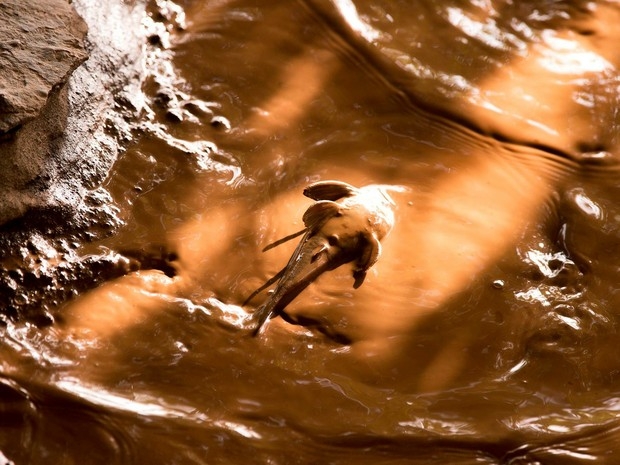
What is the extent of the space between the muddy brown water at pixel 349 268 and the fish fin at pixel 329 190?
0.08 meters

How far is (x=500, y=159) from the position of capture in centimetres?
313

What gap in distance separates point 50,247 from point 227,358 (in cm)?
80

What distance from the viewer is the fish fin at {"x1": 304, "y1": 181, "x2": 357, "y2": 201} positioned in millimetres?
2803

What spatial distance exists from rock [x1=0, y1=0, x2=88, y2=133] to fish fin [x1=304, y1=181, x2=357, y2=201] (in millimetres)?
1043

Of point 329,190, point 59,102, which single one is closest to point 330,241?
point 329,190

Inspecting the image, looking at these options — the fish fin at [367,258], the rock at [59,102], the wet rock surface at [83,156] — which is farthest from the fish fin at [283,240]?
the rock at [59,102]

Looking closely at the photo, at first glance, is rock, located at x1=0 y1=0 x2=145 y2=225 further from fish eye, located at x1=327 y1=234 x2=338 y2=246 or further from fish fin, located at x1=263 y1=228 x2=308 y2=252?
fish eye, located at x1=327 y1=234 x2=338 y2=246

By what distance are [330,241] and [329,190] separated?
266mm

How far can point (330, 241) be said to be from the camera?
2.63 meters

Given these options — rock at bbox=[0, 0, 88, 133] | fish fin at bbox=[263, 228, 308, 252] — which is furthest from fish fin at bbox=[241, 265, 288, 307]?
rock at bbox=[0, 0, 88, 133]

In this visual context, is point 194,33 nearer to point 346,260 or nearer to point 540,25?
point 346,260

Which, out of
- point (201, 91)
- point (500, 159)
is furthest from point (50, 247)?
point (500, 159)

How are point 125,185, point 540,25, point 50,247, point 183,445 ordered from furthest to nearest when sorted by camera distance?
1. point 540,25
2. point 125,185
3. point 50,247
4. point 183,445

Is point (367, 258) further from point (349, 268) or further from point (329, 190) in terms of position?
point (329, 190)
